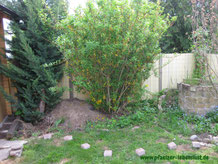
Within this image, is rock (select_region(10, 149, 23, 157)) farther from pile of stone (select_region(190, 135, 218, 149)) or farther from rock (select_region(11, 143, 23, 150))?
Answer: pile of stone (select_region(190, 135, 218, 149))

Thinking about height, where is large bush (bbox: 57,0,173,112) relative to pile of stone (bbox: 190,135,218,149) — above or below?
above

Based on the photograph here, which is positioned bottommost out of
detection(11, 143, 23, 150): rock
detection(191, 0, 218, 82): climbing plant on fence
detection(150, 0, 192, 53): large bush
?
detection(11, 143, 23, 150): rock

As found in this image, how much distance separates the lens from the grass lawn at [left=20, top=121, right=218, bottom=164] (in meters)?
2.89

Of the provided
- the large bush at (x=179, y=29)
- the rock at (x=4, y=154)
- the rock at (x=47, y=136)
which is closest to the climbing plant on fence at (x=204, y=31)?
the rock at (x=47, y=136)

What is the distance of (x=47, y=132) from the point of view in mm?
3975

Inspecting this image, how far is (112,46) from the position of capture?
12.5ft

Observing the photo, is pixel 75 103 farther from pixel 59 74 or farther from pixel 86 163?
pixel 86 163

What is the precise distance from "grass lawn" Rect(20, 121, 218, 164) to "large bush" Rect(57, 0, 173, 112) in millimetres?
1002

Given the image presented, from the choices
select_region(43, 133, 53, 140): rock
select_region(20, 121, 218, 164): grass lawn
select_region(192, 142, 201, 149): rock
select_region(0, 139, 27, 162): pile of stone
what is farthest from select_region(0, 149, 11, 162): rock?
select_region(192, 142, 201, 149): rock

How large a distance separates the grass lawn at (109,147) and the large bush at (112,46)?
1.00m

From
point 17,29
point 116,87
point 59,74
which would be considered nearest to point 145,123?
point 116,87

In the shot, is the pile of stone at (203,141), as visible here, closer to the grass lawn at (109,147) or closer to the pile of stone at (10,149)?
the grass lawn at (109,147)

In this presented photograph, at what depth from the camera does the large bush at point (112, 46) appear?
3752mm

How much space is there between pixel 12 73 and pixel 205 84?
501 cm
